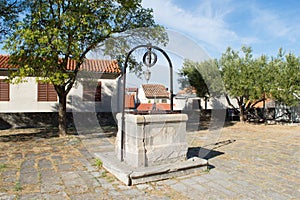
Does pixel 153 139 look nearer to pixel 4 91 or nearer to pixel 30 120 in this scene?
pixel 30 120

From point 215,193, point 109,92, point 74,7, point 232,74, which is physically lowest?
point 215,193

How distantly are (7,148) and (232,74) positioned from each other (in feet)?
34.9

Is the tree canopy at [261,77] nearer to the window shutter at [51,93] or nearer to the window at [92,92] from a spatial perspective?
the window at [92,92]

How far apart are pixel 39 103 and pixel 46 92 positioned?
2.23ft

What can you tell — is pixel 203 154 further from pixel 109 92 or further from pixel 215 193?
pixel 109 92

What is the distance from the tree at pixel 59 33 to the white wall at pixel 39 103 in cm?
428

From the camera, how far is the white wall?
11484 millimetres

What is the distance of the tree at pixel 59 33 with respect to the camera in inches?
241

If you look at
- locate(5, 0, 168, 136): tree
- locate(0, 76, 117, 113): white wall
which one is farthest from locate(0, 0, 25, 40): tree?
locate(0, 76, 117, 113): white wall

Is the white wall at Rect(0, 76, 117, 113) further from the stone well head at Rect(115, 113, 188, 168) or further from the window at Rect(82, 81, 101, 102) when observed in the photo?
the stone well head at Rect(115, 113, 188, 168)

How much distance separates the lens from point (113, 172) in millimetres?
4082

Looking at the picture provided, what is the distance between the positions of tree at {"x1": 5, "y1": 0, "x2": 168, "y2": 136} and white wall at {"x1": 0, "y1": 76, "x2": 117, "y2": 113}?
428 centimetres

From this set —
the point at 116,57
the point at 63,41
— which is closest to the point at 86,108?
the point at 116,57

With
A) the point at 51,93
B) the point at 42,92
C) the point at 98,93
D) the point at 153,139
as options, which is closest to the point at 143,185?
the point at 153,139
